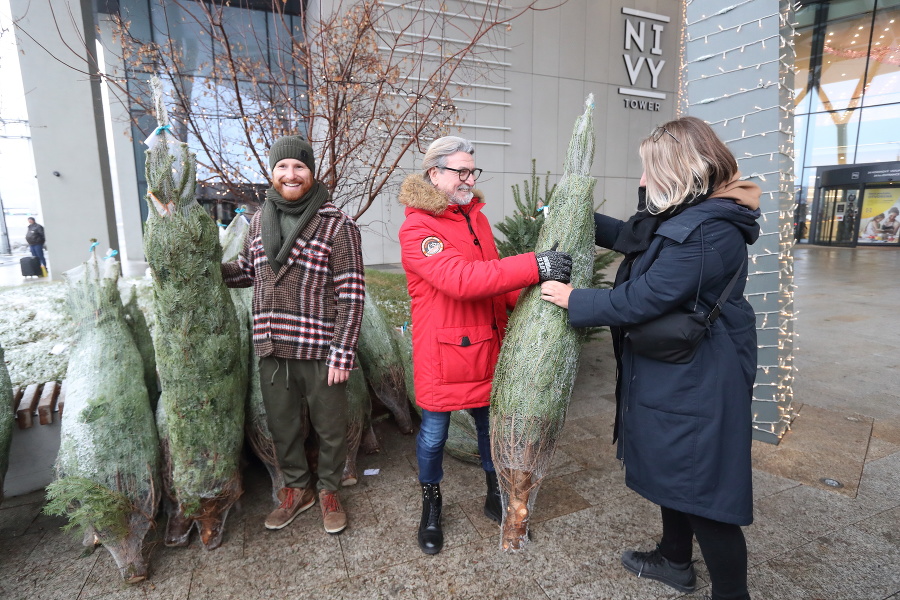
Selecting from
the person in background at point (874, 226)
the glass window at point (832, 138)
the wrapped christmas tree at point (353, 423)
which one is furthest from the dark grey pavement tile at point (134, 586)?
the glass window at point (832, 138)

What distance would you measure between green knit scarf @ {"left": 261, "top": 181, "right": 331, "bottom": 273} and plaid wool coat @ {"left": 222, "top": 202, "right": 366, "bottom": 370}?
4cm

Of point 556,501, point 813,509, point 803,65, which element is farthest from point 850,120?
point 556,501

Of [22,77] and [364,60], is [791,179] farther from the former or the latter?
[22,77]

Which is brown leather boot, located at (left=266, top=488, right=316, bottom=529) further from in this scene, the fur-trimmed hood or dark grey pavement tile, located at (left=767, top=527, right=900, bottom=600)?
dark grey pavement tile, located at (left=767, top=527, right=900, bottom=600)

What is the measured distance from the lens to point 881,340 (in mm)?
6195

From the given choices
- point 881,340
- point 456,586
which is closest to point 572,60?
point 881,340

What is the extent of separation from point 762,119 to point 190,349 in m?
3.72

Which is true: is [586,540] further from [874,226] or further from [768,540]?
[874,226]

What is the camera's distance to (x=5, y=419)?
8.18 ft

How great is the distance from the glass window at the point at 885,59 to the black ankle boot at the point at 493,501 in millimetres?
24596

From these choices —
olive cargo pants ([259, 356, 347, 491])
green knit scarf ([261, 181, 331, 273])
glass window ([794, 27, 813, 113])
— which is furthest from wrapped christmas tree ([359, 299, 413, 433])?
glass window ([794, 27, 813, 113])

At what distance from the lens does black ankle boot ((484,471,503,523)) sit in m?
2.58

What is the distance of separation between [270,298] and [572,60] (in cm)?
1414

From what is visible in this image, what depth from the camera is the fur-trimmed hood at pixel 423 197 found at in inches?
82.7
